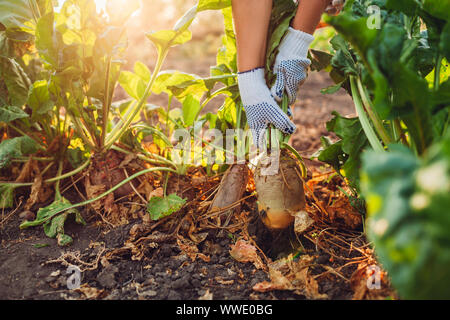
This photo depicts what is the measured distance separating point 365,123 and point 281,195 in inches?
16.8

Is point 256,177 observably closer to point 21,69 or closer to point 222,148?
point 222,148

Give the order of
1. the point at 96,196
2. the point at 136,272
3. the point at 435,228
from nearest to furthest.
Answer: the point at 435,228 < the point at 136,272 < the point at 96,196

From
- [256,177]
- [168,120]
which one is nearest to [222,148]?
[256,177]

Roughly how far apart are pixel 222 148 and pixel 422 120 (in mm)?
982

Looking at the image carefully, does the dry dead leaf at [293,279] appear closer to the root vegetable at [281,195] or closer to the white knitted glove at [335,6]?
the root vegetable at [281,195]

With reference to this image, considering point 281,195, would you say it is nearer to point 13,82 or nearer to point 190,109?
point 190,109

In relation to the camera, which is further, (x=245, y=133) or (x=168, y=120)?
(x=168, y=120)

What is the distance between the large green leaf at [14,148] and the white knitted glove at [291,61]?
46.4 inches

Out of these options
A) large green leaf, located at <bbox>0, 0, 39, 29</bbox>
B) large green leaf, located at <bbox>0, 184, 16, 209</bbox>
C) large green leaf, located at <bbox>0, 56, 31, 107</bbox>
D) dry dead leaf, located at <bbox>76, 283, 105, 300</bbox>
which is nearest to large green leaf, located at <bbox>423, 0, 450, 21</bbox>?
dry dead leaf, located at <bbox>76, 283, 105, 300</bbox>

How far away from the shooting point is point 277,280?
3.69ft

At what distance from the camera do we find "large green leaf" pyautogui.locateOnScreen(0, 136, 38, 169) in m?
1.46

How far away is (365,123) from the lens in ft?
3.68

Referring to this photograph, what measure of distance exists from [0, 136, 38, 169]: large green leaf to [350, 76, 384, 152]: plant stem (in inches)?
56.0

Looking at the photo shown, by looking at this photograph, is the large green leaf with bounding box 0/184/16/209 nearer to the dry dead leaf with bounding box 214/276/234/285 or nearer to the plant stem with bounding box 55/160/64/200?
the plant stem with bounding box 55/160/64/200
